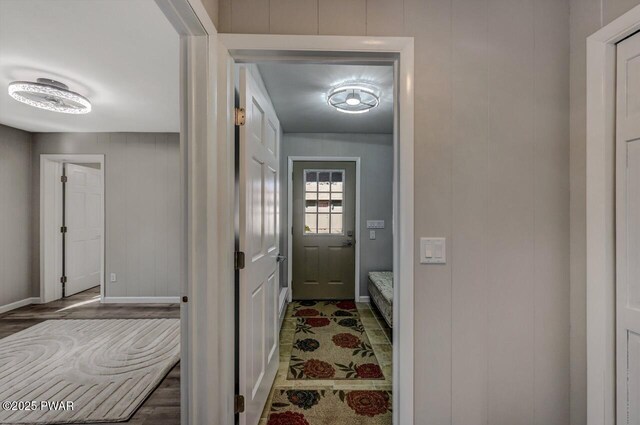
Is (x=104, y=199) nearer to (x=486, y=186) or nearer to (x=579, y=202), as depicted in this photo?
(x=486, y=186)

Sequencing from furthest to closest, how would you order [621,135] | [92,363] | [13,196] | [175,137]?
[175,137]
[13,196]
[92,363]
[621,135]

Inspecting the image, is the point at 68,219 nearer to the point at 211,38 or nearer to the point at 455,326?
the point at 211,38

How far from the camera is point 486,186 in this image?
1.23 m

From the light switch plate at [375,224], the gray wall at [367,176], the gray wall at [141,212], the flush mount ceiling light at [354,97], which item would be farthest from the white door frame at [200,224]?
the gray wall at [141,212]

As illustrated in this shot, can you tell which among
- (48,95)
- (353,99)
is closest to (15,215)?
(48,95)

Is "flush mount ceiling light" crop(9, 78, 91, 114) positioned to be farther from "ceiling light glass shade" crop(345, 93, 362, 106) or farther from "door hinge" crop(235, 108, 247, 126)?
"ceiling light glass shade" crop(345, 93, 362, 106)

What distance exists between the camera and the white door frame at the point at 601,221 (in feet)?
3.50

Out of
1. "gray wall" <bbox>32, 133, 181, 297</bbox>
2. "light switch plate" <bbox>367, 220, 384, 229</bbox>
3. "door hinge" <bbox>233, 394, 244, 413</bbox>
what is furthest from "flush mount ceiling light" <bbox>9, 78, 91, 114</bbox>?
"light switch plate" <bbox>367, 220, 384, 229</bbox>

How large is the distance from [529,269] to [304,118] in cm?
263

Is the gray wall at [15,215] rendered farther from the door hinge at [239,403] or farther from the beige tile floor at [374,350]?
the door hinge at [239,403]

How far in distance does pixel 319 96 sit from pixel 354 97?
0.35m

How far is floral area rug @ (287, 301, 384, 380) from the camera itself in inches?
82.4

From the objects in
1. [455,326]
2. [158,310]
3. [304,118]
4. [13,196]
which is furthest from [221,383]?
[13,196]

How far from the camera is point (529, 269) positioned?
1.23m
